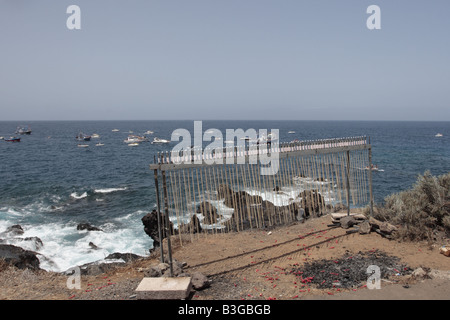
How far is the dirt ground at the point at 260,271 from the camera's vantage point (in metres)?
7.07

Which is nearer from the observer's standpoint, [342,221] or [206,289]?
[206,289]

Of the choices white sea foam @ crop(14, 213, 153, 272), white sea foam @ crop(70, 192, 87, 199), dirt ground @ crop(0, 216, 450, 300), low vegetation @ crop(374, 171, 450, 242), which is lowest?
white sea foam @ crop(14, 213, 153, 272)

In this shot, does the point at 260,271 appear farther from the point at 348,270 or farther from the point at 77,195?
the point at 77,195

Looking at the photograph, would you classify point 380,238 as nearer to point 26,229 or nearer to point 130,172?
point 26,229

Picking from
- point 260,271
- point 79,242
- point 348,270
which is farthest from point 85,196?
point 348,270

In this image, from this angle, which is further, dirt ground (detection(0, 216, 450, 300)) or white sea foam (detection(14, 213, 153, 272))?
white sea foam (detection(14, 213, 153, 272))

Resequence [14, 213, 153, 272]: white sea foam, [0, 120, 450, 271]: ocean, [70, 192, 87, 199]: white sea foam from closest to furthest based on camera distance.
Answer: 1. [14, 213, 153, 272]: white sea foam
2. [0, 120, 450, 271]: ocean
3. [70, 192, 87, 199]: white sea foam

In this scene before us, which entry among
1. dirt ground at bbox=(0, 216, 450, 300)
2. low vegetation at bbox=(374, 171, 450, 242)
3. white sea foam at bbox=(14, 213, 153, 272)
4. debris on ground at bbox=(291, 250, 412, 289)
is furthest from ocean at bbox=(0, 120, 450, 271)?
low vegetation at bbox=(374, 171, 450, 242)

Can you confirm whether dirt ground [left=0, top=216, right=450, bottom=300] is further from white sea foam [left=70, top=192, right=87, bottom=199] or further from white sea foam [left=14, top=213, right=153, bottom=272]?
white sea foam [left=70, top=192, right=87, bottom=199]

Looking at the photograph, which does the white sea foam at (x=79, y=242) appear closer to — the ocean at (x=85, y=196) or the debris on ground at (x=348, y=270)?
the ocean at (x=85, y=196)

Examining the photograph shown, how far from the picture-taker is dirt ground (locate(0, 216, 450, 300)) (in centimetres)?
707

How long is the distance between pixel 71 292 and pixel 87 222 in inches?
507

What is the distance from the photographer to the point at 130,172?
37.9 meters

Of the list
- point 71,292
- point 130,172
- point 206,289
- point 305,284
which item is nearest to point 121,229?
point 71,292
